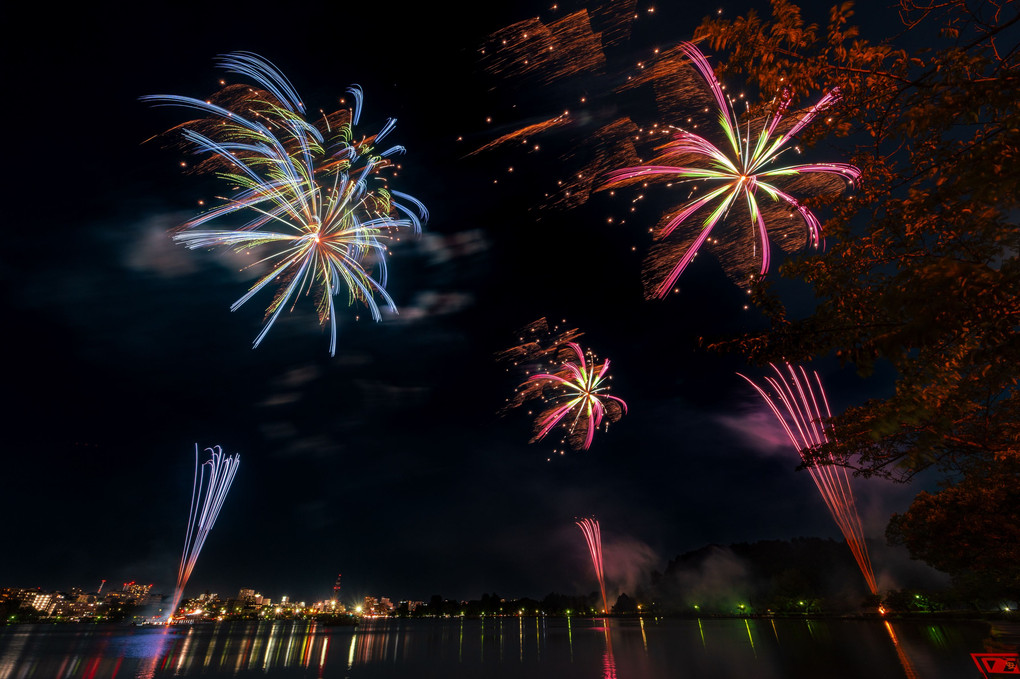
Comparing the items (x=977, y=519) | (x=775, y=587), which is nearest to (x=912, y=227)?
(x=977, y=519)

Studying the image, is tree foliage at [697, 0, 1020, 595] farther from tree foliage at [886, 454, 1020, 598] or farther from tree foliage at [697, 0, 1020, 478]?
tree foliage at [886, 454, 1020, 598]

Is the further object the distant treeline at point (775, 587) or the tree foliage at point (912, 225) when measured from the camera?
the distant treeline at point (775, 587)

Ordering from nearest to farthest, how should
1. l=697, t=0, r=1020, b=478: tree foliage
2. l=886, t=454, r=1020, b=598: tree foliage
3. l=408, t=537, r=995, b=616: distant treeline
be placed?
1. l=697, t=0, r=1020, b=478: tree foliage
2. l=886, t=454, r=1020, b=598: tree foliage
3. l=408, t=537, r=995, b=616: distant treeline

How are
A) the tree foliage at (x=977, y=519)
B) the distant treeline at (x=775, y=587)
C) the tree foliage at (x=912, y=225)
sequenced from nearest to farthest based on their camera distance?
1. the tree foliage at (x=912, y=225)
2. the tree foliage at (x=977, y=519)
3. the distant treeline at (x=775, y=587)

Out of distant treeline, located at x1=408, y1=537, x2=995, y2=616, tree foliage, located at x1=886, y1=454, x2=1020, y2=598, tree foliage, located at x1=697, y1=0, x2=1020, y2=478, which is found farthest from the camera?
distant treeline, located at x1=408, y1=537, x2=995, y2=616

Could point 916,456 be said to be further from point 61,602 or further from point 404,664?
point 61,602

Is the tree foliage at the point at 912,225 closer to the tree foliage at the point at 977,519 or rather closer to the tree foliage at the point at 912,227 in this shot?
the tree foliage at the point at 912,227

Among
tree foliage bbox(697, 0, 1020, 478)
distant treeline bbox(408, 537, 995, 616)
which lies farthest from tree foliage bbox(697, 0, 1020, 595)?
distant treeline bbox(408, 537, 995, 616)

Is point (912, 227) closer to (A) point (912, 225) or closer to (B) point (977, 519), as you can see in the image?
(A) point (912, 225)

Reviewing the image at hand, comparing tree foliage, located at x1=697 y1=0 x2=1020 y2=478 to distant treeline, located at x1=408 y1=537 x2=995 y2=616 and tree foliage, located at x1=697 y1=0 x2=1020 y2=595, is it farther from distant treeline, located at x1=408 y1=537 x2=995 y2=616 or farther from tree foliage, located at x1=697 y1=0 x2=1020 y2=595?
distant treeline, located at x1=408 y1=537 x2=995 y2=616

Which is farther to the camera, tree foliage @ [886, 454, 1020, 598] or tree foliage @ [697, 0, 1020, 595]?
tree foliage @ [886, 454, 1020, 598]

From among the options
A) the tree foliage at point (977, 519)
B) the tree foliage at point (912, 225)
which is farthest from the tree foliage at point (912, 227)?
the tree foliage at point (977, 519)

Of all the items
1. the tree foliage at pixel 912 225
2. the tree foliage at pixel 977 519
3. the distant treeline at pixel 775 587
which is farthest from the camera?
the distant treeline at pixel 775 587

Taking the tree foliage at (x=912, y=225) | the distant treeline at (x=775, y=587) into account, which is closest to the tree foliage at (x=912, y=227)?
the tree foliage at (x=912, y=225)
